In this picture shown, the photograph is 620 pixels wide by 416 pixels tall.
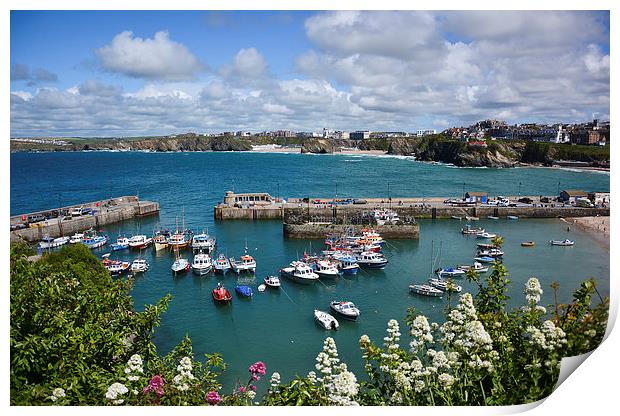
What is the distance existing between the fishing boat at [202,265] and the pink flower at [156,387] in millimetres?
8502

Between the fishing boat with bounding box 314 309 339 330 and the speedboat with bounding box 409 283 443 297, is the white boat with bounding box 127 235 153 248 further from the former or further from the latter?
the speedboat with bounding box 409 283 443 297

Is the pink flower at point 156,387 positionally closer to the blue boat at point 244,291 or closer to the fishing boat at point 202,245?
the blue boat at point 244,291

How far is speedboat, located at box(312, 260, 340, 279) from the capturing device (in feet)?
35.2

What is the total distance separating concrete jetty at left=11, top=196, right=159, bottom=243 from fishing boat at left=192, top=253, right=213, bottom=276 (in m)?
5.36

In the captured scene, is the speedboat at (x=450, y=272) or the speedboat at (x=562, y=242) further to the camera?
the speedboat at (x=562, y=242)

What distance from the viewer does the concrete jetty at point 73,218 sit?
14672 millimetres

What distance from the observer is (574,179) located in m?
25.9

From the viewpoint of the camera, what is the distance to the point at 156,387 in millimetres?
2561

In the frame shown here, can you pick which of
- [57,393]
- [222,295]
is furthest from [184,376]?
[222,295]

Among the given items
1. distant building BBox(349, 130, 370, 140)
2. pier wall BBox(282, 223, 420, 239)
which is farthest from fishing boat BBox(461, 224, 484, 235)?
distant building BBox(349, 130, 370, 140)

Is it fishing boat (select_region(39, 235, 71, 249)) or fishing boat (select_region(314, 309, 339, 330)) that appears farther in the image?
fishing boat (select_region(39, 235, 71, 249))

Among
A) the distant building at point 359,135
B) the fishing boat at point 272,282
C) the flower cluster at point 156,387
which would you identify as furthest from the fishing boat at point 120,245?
the distant building at point 359,135

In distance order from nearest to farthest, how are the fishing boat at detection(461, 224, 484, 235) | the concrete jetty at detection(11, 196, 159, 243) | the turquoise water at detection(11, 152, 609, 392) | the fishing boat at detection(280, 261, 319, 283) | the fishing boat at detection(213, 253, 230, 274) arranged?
the turquoise water at detection(11, 152, 609, 392)
the fishing boat at detection(280, 261, 319, 283)
the fishing boat at detection(213, 253, 230, 274)
the concrete jetty at detection(11, 196, 159, 243)
the fishing boat at detection(461, 224, 484, 235)

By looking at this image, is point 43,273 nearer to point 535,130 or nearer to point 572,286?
point 572,286
